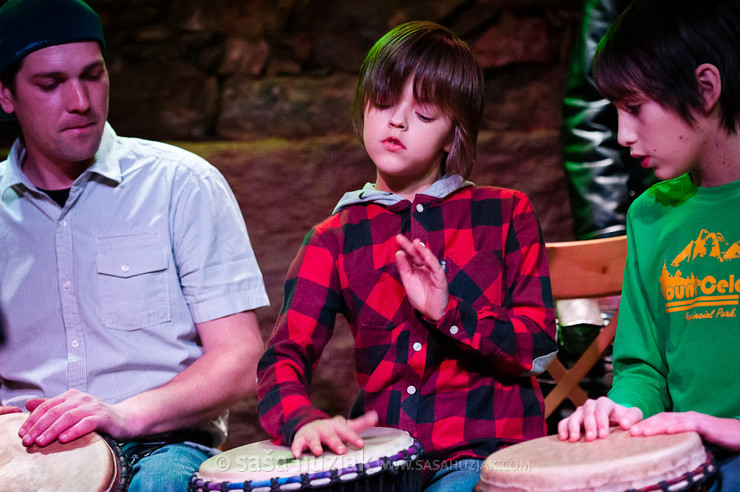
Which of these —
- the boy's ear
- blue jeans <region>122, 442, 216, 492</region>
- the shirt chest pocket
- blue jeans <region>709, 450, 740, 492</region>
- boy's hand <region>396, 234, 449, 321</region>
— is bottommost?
blue jeans <region>122, 442, 216, 492</region>

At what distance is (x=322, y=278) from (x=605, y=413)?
709 millimetres

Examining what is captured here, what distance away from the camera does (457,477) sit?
1.65 m

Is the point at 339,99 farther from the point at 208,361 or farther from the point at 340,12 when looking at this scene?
the point at 208,361

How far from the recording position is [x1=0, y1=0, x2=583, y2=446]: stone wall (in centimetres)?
293

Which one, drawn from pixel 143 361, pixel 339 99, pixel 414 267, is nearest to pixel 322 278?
pixel 414 267

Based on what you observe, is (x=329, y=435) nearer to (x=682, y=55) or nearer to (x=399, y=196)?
(x=399, y=196)

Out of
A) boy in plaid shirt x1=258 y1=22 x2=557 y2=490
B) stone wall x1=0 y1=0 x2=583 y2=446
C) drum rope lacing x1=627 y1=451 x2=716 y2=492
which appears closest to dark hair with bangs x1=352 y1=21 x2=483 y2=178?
boy in plaid shirt x1=258 y1=22 x2=557 y2=490

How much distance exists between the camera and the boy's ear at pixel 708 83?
1648 mm

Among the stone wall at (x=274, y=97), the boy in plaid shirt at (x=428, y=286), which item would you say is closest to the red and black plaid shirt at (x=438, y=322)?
the boy in plaid shirt at (x=428, y=286)

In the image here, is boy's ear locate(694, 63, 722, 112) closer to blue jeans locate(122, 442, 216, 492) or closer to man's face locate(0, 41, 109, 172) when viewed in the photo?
blue jeans locate(122, 442, 216, 492)

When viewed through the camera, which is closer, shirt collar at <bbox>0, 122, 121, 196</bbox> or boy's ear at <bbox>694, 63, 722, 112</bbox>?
boy's ear at <bbox>694, 63, 722, 112</bbox>

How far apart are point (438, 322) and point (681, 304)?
0.52 m

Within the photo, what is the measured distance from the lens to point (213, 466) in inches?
60.8

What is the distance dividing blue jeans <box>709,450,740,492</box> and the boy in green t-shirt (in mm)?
170
